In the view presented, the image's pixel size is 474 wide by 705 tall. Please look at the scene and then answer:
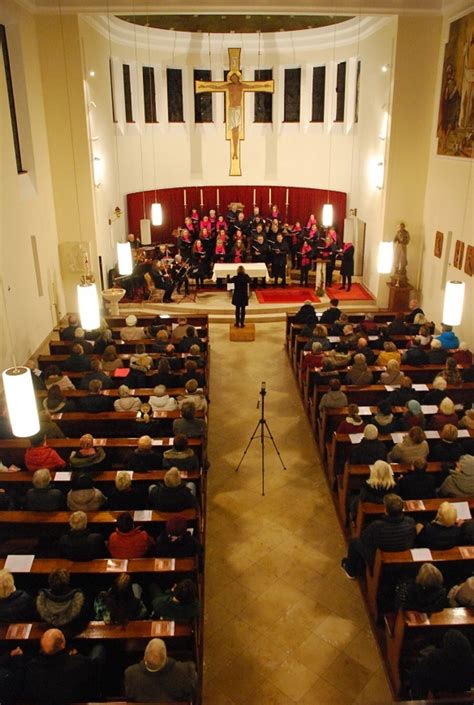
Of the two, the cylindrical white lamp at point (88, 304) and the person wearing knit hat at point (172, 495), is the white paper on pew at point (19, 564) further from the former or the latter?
the cylindrical white lamp at point (88, 304)

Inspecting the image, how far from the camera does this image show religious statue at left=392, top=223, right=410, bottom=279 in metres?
12.9

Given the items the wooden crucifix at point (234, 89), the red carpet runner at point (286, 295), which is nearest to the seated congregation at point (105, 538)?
the red carpet runner at point (286, 295)

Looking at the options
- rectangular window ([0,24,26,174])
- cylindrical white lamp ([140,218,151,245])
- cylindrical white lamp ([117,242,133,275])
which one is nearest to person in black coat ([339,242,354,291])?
cylindrical white lamp ([140,218,151,245])

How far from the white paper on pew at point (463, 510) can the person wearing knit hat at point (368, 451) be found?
103cm

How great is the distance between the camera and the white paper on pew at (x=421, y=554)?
16.5ft

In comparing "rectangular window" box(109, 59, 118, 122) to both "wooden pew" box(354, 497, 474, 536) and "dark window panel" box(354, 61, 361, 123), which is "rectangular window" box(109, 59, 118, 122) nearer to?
"dark window panel" box(354, 61, 361, 123)

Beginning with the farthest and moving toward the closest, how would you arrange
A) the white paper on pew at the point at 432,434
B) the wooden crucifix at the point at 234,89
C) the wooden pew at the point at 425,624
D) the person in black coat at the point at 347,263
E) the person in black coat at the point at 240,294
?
the wooden crucifix at the point at 234,89
the person in black coat at the point at 347,263
the person in black coat at the point at 240,294
the white paper on pew at the point at 432,434
the wooden pew at the point at 425,624

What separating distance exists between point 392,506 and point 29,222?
849cm

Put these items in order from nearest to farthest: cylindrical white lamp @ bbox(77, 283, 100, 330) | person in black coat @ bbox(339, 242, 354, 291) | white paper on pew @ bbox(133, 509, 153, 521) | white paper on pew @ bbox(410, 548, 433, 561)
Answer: white paper on pew @ bbox(410, 548, 433, 561)
white paper on pew @ bbox(133, 509, 153, 521)
cylindrical white lamp @ bbox(77, 283, 100, 330)
person in black coat @ bbox(339, 242, 354, 291)

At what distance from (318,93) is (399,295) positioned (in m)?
7.50

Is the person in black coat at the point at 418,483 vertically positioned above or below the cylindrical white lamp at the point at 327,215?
below

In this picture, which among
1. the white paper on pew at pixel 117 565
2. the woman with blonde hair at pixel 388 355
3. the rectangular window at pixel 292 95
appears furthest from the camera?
the rectangular window at pixel 292 95

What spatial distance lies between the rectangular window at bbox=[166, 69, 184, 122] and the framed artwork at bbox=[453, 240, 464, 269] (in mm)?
10102

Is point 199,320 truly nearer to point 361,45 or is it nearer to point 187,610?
point 187,610
